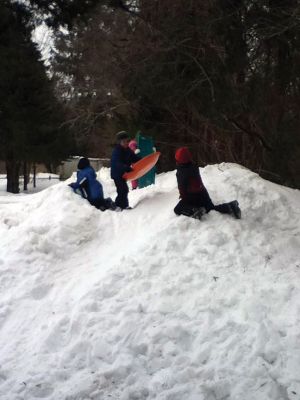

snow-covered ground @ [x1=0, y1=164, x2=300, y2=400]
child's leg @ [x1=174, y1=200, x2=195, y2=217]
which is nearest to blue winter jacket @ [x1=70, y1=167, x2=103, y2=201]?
snow-covered ground @ [x1=0, y1=164, x2=300, y2=400]

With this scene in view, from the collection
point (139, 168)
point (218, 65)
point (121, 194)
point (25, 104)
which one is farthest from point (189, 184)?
point (25, 104)

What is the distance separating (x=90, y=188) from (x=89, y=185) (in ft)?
0.18

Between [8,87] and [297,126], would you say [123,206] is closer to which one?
[297,126]

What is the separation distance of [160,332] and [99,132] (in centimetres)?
1573

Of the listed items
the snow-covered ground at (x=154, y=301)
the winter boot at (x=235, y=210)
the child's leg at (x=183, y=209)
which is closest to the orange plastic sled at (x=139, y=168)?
the snow-covered ground at (x=154, y=301)

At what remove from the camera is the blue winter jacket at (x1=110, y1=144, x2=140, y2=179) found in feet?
27.7

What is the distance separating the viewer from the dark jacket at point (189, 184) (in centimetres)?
701

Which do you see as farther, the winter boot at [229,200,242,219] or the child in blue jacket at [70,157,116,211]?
the child in blue jacket at [70,157,116,211]

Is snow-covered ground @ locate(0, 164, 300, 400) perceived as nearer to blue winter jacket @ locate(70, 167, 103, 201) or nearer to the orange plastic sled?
blue winter jacket @ locate(70, 167, 103, 201)

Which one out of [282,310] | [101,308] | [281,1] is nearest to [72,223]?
[101,308]

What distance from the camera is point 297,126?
10.3m

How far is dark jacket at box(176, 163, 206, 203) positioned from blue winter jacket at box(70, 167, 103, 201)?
1.75 metres

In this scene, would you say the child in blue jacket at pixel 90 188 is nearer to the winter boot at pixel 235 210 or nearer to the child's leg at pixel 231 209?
the child's leg at pixel 231 209

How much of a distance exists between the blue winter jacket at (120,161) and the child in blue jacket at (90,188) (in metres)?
0.35
